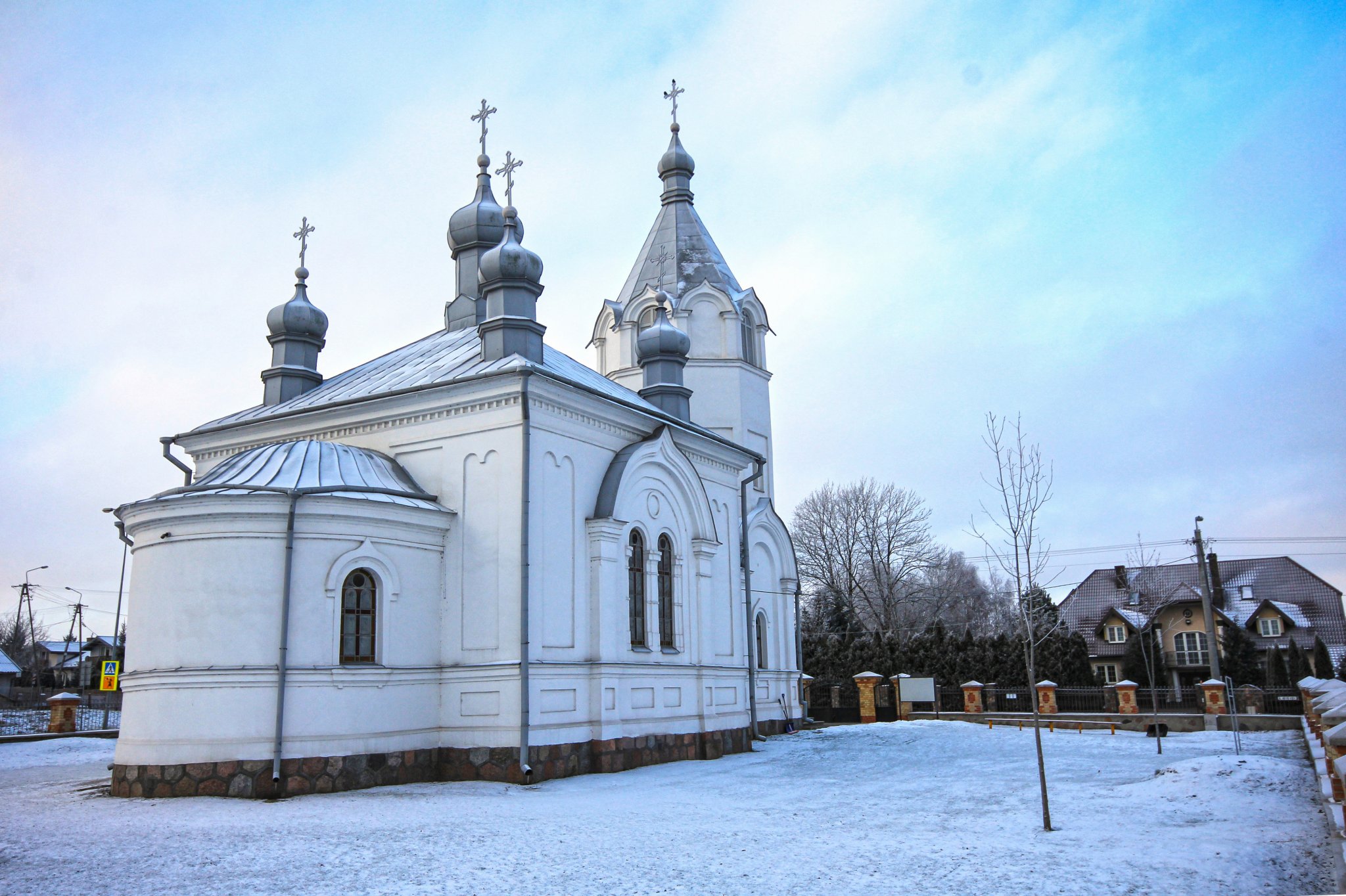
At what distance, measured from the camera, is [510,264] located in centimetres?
1580

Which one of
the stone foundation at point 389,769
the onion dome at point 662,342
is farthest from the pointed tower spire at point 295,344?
the stone foundation at point 389,769

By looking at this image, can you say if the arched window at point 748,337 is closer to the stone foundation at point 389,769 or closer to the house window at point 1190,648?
the stone foundation at point 389,769

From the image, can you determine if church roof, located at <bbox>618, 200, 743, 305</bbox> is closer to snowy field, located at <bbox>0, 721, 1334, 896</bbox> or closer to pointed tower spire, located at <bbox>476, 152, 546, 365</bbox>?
pointed tower spire, located at <bbox>476, 152, 546, 365</bbox>

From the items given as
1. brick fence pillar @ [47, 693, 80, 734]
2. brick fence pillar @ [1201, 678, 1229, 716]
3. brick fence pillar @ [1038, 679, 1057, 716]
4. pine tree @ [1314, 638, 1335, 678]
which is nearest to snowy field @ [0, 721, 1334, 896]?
brick fence pillar @ [47, 693, 80, 734]

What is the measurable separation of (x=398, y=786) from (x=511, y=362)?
5.79 m

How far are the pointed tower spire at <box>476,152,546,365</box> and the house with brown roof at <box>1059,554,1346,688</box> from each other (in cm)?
2753

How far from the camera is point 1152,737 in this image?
63.5 ft

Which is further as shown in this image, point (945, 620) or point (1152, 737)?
point (945, 620)

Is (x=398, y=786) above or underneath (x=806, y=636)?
underneath

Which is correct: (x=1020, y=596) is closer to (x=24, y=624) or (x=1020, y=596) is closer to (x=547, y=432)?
(x=547, y=432)

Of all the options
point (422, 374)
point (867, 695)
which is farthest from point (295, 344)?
point (867, 695)

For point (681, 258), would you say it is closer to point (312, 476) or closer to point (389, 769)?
point (312, 476)

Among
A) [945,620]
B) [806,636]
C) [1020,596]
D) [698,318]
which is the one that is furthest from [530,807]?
[945,620]

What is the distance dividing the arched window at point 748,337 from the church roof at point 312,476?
439 inches
